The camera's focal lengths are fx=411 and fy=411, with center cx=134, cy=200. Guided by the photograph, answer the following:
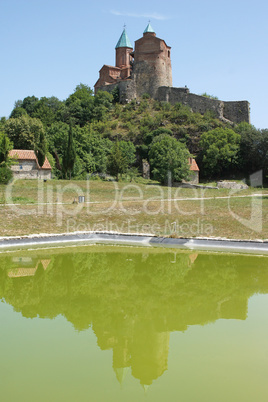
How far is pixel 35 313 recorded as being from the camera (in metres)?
9.36

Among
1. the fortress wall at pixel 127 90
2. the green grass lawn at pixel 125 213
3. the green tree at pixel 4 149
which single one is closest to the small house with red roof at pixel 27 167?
the green tree at pixel 4 149

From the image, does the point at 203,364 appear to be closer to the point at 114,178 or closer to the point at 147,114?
the point at 114,178

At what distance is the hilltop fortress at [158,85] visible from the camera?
56.9 metres

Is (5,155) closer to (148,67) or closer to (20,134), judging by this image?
(20,134)

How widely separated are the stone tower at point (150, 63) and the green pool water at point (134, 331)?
161 ft

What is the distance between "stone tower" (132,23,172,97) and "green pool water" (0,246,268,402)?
161 ft

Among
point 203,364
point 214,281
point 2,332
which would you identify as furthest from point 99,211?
point 203,364

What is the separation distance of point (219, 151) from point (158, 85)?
56.6 ft

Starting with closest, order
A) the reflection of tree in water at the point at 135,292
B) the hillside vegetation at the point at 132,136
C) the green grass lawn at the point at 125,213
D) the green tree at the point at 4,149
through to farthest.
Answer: the reflection of tree in water at the point at 135,292 < the green grass lawn at the point at 125,213 < the green tree at the point at 4,149 < the hillside vegetation at the point at 132,136

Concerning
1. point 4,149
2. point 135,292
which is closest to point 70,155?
point 4,149

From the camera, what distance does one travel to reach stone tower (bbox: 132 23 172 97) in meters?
58.6

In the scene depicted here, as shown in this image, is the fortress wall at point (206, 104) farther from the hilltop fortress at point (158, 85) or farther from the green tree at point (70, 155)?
the green tree at point (70, 155)

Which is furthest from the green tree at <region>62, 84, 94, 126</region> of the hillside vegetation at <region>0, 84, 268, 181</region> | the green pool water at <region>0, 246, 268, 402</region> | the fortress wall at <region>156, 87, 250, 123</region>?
the green pool water at <region>0, 246, 268, 402</region>

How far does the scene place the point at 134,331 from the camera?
8336mm
